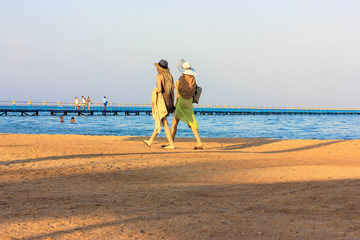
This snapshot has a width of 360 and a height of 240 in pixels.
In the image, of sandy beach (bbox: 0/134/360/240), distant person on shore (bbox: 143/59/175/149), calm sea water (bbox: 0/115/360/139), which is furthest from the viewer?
calm sea water (bbox: 0/115/360/139)

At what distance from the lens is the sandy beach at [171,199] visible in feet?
11.5

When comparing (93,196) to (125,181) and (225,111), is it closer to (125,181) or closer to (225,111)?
(125,181)

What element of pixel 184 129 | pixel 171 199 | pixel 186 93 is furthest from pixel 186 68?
pixel 184 129

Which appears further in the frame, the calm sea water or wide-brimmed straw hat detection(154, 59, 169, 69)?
the calm sea water

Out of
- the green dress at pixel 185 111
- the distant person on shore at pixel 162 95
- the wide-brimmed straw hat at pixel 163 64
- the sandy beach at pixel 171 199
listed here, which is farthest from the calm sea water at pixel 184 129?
the sandy beach at pixel 171 199

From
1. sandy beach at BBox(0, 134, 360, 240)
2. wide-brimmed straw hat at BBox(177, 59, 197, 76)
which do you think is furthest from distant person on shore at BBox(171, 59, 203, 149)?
sandy beach at BBox(0, 134, 360, 240)

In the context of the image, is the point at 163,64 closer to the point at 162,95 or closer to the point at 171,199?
the point at 162,95

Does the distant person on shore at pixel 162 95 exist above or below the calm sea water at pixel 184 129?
above

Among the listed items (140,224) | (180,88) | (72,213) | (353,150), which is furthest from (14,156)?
(353,150)

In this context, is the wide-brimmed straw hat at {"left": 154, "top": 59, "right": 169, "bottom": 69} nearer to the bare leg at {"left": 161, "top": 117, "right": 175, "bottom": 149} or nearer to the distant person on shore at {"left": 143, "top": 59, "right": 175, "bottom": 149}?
the distant person on shore at {"left": 143, "top": 59, "right": 175, "bottom": 149}

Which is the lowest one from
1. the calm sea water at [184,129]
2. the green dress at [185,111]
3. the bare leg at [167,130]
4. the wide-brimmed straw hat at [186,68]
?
the calm sea water at [184,129]

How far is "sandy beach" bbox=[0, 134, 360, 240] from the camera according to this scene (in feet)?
11.5

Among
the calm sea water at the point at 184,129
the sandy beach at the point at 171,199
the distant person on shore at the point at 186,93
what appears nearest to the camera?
the sandy beach at the point at 171,199

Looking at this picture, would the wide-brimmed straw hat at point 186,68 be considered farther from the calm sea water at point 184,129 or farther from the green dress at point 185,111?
Answer: the calm sea water at point 184,129
